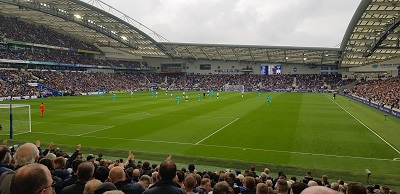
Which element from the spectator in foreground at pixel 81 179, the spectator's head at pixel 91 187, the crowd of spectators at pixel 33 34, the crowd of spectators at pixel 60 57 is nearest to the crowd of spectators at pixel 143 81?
the crowd of spectators at pixel 60 57

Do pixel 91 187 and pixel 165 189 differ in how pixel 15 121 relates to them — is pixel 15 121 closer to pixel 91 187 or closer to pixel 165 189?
pixel 91 187

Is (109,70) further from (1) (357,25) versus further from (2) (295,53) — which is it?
(1) (357,25)

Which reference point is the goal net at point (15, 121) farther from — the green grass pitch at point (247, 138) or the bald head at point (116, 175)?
the bald head at point (116, 175)

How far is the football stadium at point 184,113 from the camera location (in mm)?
6992

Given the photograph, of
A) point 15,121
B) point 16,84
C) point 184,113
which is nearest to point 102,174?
point 15,121

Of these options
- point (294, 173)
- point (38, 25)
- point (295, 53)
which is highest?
point (38, 25)

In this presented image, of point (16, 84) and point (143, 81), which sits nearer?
point (16, 84)

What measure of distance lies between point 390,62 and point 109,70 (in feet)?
245

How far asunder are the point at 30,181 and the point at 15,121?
28274 mm

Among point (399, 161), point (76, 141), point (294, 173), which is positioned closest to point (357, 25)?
point (399, 161)

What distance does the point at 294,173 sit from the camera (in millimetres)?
13391

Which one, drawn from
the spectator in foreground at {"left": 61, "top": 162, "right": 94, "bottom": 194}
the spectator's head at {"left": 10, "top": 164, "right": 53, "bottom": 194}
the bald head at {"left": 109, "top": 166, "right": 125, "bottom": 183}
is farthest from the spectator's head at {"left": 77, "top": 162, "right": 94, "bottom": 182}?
the spectator's head at {"left": 10, "top": 164, "right": 53, "bottom": 194}

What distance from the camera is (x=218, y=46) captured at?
257ft

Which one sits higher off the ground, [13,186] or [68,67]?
[68,67]
